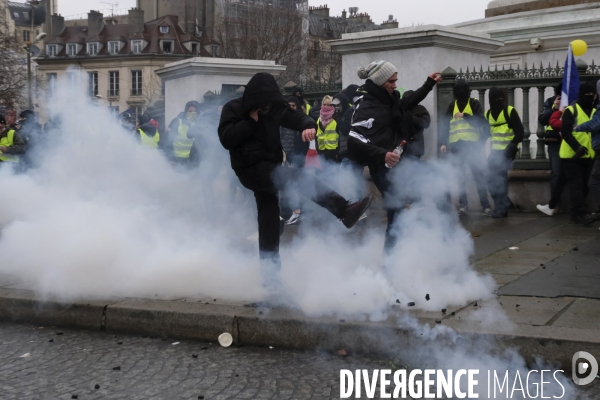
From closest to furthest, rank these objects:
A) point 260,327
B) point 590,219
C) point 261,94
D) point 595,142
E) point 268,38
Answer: point 260,327 → point 261,94 → point 595,142 → point 590,219 → point 268,38

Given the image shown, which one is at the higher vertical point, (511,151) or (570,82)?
(570,82)

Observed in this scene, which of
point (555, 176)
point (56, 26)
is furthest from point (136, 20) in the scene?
point (555, 176)

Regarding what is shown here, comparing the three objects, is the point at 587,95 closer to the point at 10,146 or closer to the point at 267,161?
the point at 267,161

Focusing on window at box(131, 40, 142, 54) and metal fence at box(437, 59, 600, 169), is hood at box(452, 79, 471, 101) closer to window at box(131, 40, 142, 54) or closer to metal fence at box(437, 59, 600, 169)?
metal fence at box(437, 59, 600, 169)

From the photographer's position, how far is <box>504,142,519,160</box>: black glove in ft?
31.0

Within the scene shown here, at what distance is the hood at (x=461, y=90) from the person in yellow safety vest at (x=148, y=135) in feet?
13.4

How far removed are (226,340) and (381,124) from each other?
6.91 feet

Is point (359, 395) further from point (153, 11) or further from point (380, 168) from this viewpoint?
point (153, 11)

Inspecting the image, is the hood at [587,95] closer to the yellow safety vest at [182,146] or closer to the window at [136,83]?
the yellow safety vest at [182,146]

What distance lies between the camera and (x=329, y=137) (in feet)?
33.4

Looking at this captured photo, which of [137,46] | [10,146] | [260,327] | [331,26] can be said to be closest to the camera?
[260,327]

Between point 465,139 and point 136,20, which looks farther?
point 136,20

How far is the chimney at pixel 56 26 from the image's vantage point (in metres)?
57.0

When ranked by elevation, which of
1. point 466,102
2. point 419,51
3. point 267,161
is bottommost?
point 267,161
